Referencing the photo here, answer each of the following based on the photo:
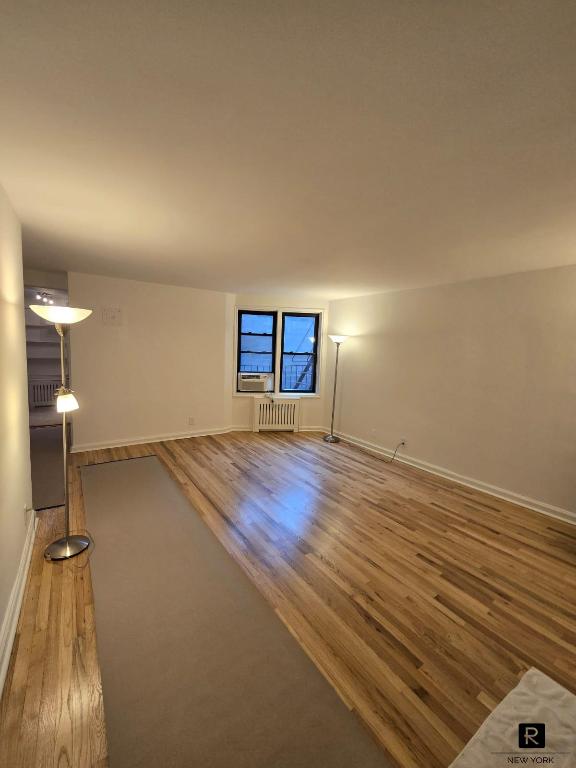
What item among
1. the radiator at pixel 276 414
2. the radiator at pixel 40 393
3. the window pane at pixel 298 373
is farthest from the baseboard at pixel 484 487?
the radiator at pixel 40 393

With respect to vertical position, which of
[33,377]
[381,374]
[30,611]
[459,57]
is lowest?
[30,611]

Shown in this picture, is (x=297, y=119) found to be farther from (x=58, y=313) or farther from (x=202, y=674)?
(x=202, y=674)

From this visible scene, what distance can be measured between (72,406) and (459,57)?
9.24ft

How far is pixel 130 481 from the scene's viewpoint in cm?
390

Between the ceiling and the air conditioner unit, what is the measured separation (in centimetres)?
377

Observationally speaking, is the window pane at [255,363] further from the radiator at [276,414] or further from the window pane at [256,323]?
the radiator at [276,414]

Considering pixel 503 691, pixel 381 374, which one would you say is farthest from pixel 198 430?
pixel 503 691

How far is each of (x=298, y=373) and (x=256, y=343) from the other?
1035 millimetres

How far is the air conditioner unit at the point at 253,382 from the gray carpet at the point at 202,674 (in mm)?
3780

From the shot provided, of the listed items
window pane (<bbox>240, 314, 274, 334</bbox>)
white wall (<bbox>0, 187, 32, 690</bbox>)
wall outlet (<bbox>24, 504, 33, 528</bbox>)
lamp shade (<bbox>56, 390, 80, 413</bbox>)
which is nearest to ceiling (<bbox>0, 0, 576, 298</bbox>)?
white wall (<bbox>0, 187, 32, 690</bbox>)

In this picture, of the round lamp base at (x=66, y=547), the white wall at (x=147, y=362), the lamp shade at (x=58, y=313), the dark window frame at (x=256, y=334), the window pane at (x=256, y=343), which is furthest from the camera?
the window pane at (x=256, y=343)

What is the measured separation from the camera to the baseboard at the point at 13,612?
1.61 metres

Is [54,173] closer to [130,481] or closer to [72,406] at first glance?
[72,406]

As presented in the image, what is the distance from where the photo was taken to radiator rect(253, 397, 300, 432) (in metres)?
6.21
